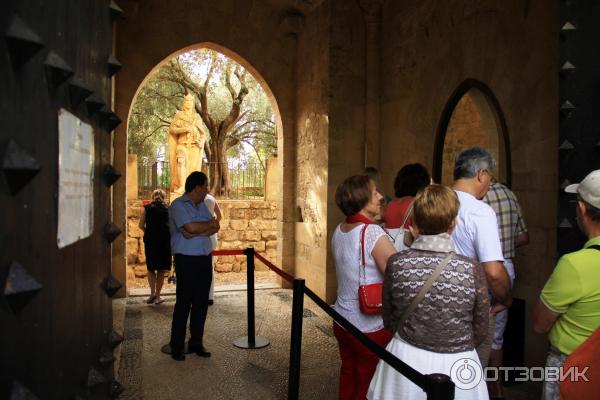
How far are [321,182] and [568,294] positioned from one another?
210 inches

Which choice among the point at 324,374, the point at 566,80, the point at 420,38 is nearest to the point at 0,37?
the point at 566,80

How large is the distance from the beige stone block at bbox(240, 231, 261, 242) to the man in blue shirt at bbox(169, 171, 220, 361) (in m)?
6.90

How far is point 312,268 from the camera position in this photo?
7438 millimetres

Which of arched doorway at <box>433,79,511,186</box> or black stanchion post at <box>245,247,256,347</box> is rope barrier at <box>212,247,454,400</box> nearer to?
black stanchion post at <box>245,247,256,347</box>

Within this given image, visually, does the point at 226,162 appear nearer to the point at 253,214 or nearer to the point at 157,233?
the point at 253,214

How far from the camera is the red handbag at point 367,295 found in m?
2.65

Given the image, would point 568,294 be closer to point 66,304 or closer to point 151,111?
point 66,304

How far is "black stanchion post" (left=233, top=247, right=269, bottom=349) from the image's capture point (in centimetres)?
497

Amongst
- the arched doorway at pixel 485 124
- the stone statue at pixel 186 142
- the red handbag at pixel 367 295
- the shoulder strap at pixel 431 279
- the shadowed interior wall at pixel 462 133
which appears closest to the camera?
the shoulder strap at pixel 431 279

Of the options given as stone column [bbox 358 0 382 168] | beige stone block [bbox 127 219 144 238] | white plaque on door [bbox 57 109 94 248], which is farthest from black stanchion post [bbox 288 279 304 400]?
beige stone block [bbox 127 219 144 238]

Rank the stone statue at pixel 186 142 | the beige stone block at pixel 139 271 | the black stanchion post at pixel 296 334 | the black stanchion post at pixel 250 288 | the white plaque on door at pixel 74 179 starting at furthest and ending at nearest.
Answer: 1. the stone statue at pixel 186 142
2. the beige stone block at pixel 139 271
3. the black stanchion post at pixel 250 288
4. the black stanchion post at pixel 296 334
5. the white plaque on door at pixel 74 179

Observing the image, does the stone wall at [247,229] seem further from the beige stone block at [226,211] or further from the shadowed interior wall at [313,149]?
the shadowed interior wall at [313,149]

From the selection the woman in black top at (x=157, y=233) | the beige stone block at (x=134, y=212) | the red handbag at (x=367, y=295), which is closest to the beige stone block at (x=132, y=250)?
the beige stone block at (x=134, y=212)

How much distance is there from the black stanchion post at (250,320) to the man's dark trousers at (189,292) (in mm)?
449
